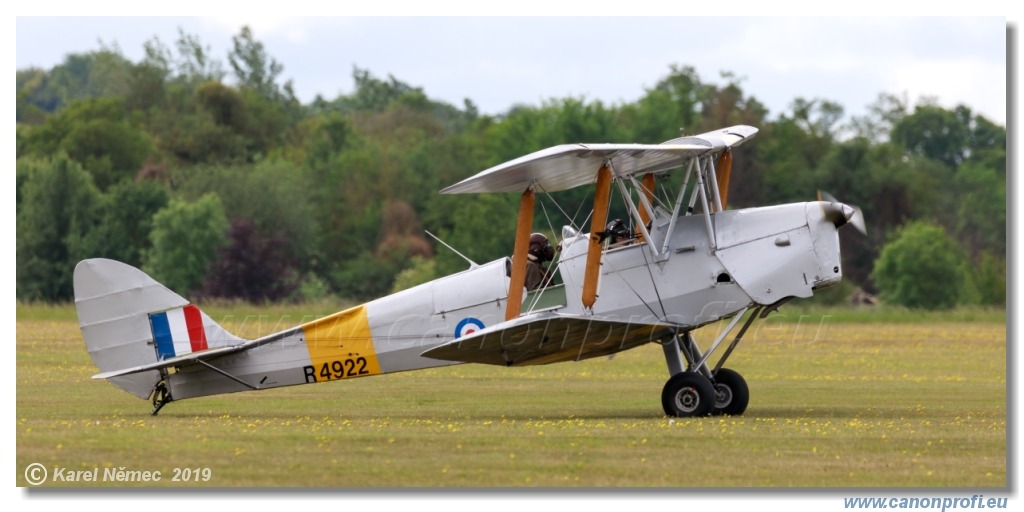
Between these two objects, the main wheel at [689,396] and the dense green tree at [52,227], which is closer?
the main wheel at [689,396]

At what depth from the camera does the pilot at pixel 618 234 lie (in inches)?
588

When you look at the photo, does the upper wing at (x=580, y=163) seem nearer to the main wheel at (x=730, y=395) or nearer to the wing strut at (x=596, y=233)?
the wing strut at (x=596, y=233)

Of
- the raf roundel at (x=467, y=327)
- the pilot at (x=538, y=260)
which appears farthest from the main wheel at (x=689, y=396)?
the raf roundel at (x=467, y=327)

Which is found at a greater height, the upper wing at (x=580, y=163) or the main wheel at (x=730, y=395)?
the upper wing at (x=580, y=163)

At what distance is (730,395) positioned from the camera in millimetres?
15219

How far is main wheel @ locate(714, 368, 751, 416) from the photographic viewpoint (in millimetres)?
15180

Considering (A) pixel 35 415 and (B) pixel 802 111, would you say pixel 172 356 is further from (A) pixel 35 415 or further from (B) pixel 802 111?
(B) pixel 802 111

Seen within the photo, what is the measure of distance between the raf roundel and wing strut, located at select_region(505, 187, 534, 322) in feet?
1.41

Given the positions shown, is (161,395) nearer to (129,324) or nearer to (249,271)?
(129,324)

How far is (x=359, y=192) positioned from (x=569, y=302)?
52.4 m

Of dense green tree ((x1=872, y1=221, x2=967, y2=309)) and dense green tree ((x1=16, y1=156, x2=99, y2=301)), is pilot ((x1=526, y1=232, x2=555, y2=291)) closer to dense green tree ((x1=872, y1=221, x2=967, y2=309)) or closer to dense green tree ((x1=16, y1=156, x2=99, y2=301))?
dense green tree ((x1=872, y1=221, x2=967, y2=309))

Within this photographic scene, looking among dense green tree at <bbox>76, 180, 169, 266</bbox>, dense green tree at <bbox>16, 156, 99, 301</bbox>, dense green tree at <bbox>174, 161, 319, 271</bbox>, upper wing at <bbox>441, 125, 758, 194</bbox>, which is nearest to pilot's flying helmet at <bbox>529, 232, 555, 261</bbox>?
upper wing at <bbox>441, 125, 758, 194</bbox>

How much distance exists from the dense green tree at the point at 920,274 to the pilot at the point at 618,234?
1433 inches

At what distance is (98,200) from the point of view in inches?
2335
